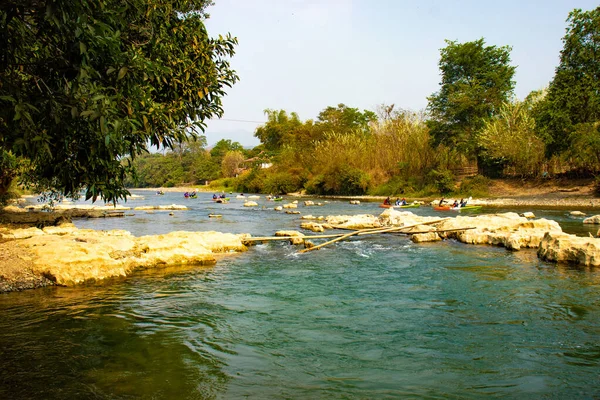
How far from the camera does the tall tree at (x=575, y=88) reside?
109 ft

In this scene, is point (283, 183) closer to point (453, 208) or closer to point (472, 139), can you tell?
point (472, 139)

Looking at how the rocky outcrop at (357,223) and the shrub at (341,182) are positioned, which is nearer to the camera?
the rocky outcrop at (357,223)

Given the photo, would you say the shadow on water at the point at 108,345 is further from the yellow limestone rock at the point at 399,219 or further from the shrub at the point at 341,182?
the shrub at the point at 341,182

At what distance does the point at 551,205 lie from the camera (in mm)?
33281

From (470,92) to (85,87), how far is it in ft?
148

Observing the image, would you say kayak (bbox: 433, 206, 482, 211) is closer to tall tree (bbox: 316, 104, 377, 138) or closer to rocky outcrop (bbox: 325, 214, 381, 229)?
rocky outcrop (bbox: 325, 214, 381, 229)

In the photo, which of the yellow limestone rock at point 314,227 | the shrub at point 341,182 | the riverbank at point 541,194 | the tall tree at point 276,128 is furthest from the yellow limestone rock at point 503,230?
the tall tree at point 276,128

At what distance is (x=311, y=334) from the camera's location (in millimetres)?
7465

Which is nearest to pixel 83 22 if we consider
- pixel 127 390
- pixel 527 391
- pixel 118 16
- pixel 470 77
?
pixel 118 16

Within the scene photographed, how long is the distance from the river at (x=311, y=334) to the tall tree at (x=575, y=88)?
25795mm

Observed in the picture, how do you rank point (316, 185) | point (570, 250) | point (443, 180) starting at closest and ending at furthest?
1. point (570, 250)
2. point (443, 180)
3. point (316, 185)

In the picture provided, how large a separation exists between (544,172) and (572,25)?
498 inches

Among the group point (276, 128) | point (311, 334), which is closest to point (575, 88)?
point (311, 334)

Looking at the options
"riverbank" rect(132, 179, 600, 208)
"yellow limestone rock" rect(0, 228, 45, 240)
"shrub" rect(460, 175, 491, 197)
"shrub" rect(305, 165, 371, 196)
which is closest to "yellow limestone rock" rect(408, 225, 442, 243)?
"yellow limestone rock" rect(0, 228, 45, 240)
